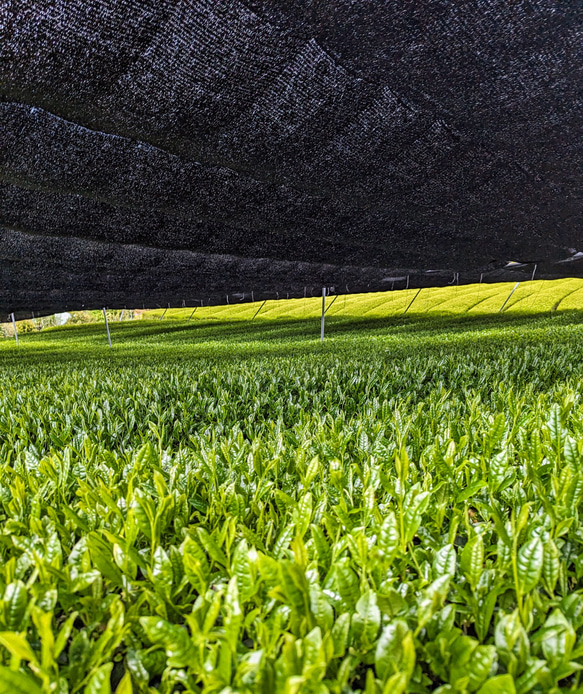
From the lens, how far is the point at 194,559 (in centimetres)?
95

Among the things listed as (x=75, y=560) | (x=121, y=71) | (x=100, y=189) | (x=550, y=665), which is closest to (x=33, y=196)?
(x=100, y=189)

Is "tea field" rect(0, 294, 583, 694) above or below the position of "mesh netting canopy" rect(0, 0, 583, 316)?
below

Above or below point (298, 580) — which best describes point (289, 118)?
above

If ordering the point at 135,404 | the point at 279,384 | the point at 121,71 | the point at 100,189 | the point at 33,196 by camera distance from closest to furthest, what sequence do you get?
the point at 121,71
the point at 135,404
the point at 279,384
the point at 100,189
the point at 33,196

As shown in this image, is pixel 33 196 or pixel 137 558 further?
pixel 33 196

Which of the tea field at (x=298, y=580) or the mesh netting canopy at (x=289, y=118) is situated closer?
the tea field at (x=298, y=580)

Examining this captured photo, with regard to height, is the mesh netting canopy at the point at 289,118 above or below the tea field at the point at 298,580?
above

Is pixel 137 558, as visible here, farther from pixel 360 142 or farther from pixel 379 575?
pixel 360 142

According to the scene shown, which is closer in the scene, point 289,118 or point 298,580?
point 298,580

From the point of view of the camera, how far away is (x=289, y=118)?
3494mm

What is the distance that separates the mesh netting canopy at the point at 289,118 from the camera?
2.37 meters

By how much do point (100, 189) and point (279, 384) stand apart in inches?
126

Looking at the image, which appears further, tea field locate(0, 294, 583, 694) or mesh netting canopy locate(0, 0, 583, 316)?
mesh netting canopy locate(0, 0, 583, 316)

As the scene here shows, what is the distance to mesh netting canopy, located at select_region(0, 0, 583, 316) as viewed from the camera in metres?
2.37
